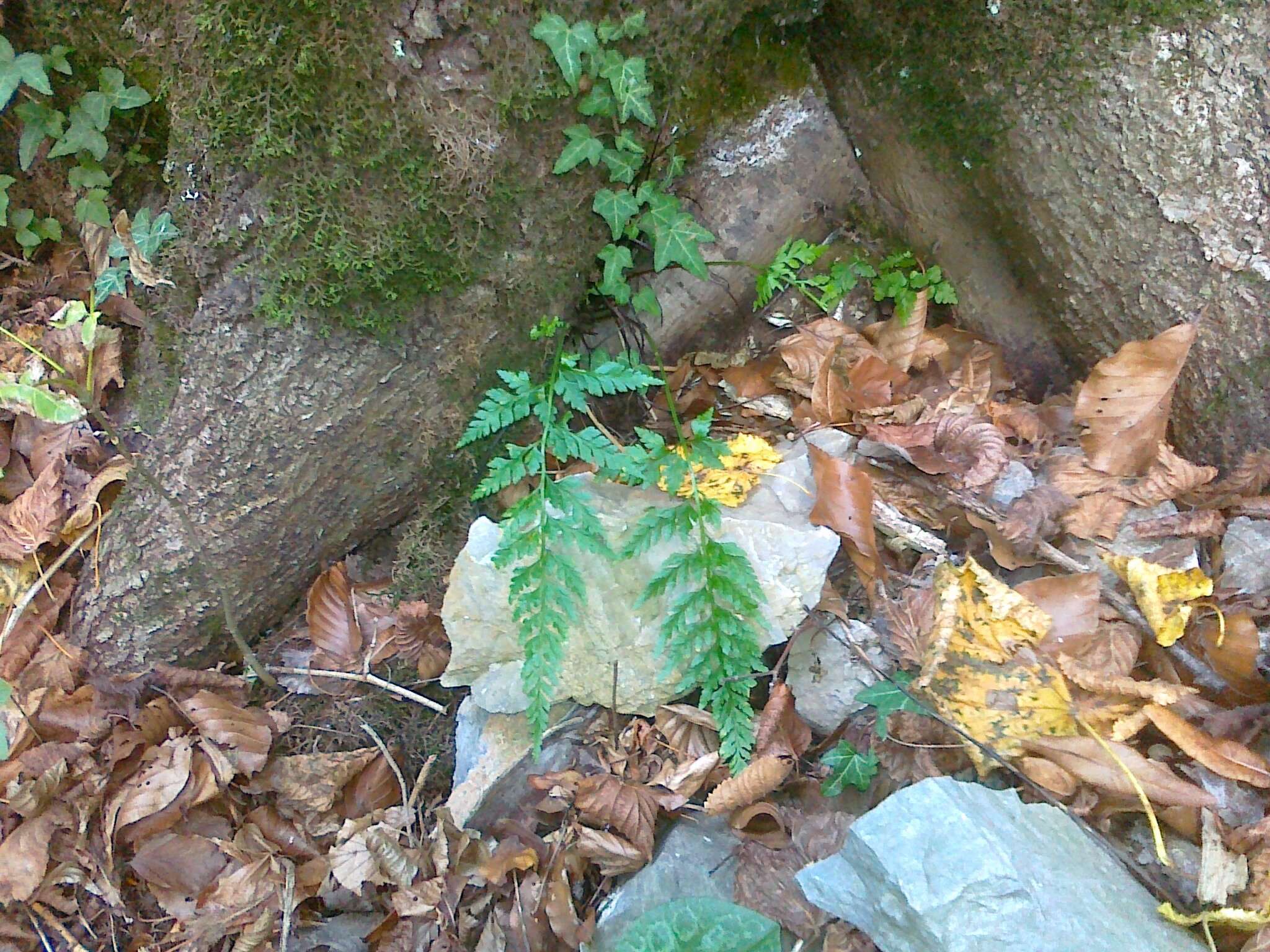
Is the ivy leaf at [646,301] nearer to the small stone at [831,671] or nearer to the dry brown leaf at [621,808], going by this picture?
the small stone at [831,671]

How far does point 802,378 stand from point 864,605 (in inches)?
29.6

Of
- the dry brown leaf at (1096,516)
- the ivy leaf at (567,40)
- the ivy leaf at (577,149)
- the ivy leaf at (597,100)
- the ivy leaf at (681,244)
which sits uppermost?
the ivy leaf at (567,40)

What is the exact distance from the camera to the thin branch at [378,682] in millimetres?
2477

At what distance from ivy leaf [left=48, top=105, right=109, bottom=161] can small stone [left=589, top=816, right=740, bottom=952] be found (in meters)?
2.69

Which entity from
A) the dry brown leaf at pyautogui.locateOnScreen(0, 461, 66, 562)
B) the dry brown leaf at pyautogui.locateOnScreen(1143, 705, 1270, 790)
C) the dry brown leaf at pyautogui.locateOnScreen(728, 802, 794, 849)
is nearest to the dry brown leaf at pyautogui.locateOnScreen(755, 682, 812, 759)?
the dry brown leaf at pyautogui.locateOnScreen(728, 802, 794, 849)

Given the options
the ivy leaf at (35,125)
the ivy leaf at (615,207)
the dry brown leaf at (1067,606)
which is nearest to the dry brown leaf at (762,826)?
the dry brown leaf at (1067,606)

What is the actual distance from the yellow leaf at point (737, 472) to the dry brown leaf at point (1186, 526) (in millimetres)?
959

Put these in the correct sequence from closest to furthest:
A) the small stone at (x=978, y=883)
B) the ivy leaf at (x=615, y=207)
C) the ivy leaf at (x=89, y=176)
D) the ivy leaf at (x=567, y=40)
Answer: the small stone at (x=978, y=883) < the ivy leaf at (x=567, y=40) < the ivy leaf at (x=615, y=207) < the ivy leaf at (x=89, y=176)

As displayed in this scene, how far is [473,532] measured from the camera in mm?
2205

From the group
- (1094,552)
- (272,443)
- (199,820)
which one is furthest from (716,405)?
(199,820)

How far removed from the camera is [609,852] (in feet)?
6.77

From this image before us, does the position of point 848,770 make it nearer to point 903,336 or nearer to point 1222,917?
point 1222,917

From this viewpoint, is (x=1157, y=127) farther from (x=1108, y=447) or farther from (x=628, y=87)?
(x=628, y=87)

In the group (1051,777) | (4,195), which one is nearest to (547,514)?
(1051,777)
